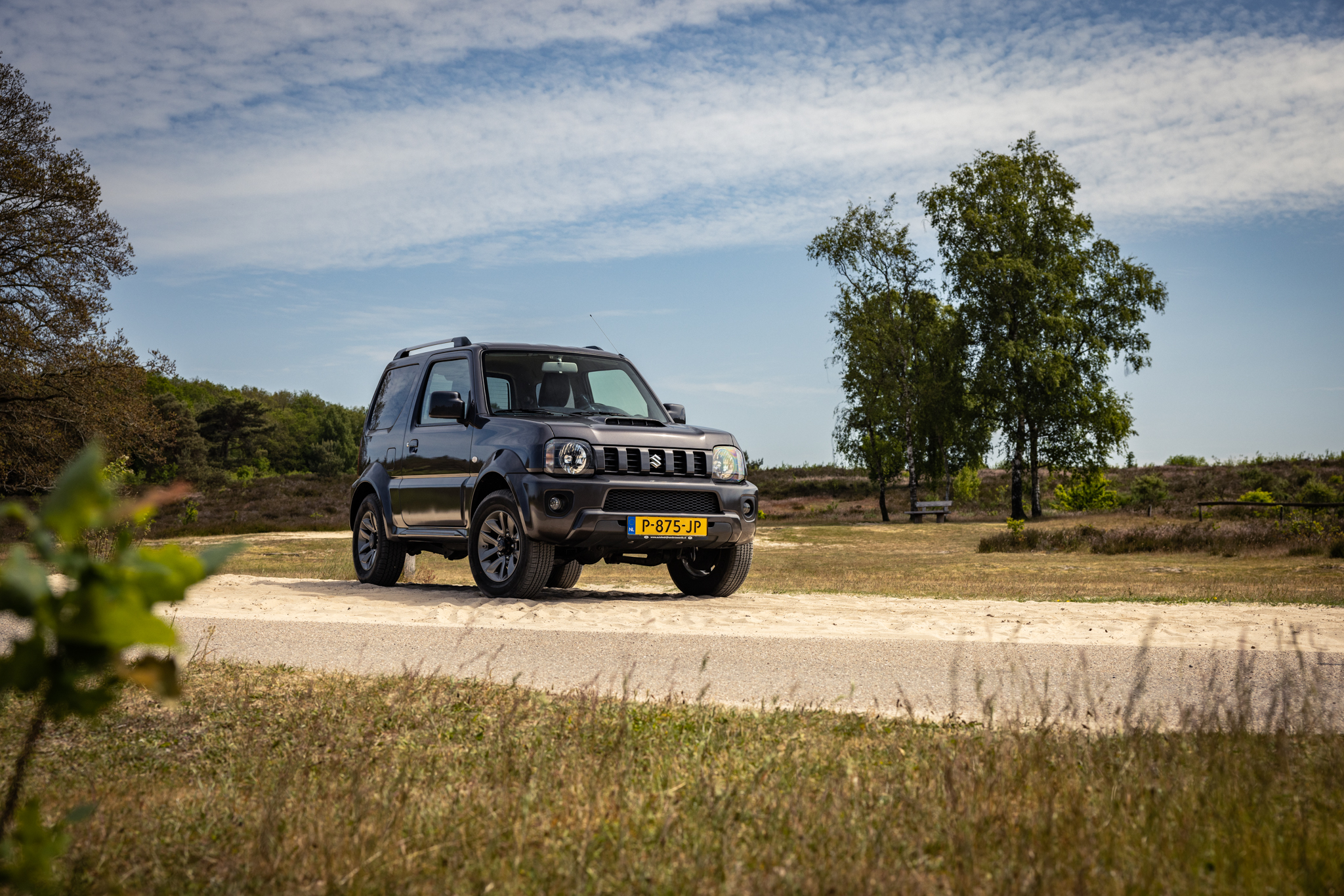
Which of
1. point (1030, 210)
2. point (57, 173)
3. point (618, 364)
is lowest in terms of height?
point (618, 364)

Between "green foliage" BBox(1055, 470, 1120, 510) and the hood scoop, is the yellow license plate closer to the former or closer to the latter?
the hood scoop

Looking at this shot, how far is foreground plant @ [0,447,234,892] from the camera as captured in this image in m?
1.55

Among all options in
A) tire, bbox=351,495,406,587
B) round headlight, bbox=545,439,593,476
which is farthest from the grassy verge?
tire, bbox=351,495,406,587

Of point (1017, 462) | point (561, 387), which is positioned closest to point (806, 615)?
point (561, 387)

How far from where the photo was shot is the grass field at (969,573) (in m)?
13.8

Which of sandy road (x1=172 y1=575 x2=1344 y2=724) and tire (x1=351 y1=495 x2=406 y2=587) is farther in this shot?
tire (x1=351 y1=495 x2=406 y2=587)

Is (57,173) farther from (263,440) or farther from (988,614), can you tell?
(263,440)

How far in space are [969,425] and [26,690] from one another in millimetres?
45266

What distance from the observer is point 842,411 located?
1935 inches

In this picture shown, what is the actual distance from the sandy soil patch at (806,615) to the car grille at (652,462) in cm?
129

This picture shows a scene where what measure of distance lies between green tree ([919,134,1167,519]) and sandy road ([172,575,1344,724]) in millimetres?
33223

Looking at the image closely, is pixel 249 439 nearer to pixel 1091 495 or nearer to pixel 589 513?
pixel 1091 495

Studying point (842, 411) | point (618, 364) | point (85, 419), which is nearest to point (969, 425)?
point (842, 411)

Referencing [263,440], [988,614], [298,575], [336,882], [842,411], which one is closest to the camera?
[336,882]
